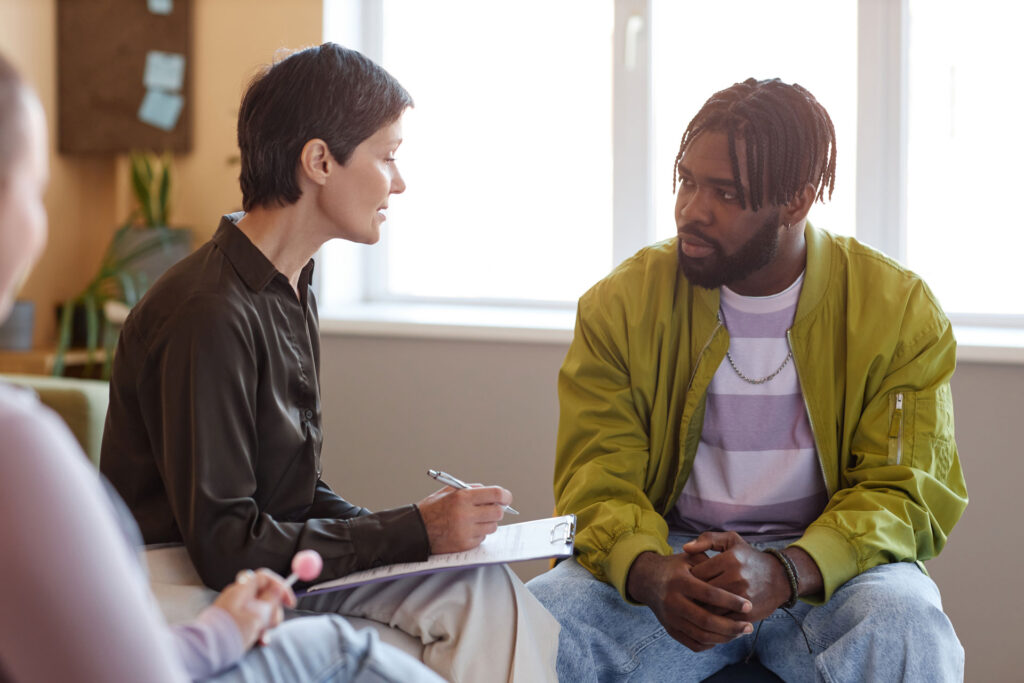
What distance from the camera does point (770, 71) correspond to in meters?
2.64

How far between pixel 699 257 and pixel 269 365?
28.8 inches

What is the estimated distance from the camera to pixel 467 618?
50.7 inches

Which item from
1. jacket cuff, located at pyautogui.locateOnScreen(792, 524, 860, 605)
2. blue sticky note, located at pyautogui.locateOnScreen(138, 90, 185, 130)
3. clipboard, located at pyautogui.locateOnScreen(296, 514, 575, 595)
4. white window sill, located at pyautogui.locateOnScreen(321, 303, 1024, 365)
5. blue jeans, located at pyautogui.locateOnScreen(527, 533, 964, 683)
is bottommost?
blue jeans, located at pyautogui.locateOnScreen(527, 533, 964, 683)

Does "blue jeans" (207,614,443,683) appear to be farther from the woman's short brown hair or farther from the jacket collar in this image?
the woman's short brown hair

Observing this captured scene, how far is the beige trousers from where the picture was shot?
4.22ft

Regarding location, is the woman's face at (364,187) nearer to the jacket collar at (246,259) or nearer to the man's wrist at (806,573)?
the jacket collar at (246,259)

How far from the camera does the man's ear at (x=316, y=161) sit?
140 cm

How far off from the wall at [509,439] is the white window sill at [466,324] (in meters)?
0.03

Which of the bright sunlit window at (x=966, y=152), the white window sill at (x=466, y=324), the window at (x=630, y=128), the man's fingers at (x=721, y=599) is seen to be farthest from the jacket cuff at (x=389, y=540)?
the bright sunlit window at (x=966, y=152)

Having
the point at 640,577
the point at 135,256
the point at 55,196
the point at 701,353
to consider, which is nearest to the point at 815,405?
the point at 701,353

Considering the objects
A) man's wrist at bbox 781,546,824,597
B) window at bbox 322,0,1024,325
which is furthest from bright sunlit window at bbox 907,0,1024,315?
man's wrist at bbox 781,546,824,597

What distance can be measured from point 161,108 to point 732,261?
1.97 meters

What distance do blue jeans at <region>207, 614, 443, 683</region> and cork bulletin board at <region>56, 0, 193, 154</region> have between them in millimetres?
2343

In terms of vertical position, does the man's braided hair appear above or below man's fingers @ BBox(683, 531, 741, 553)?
above
